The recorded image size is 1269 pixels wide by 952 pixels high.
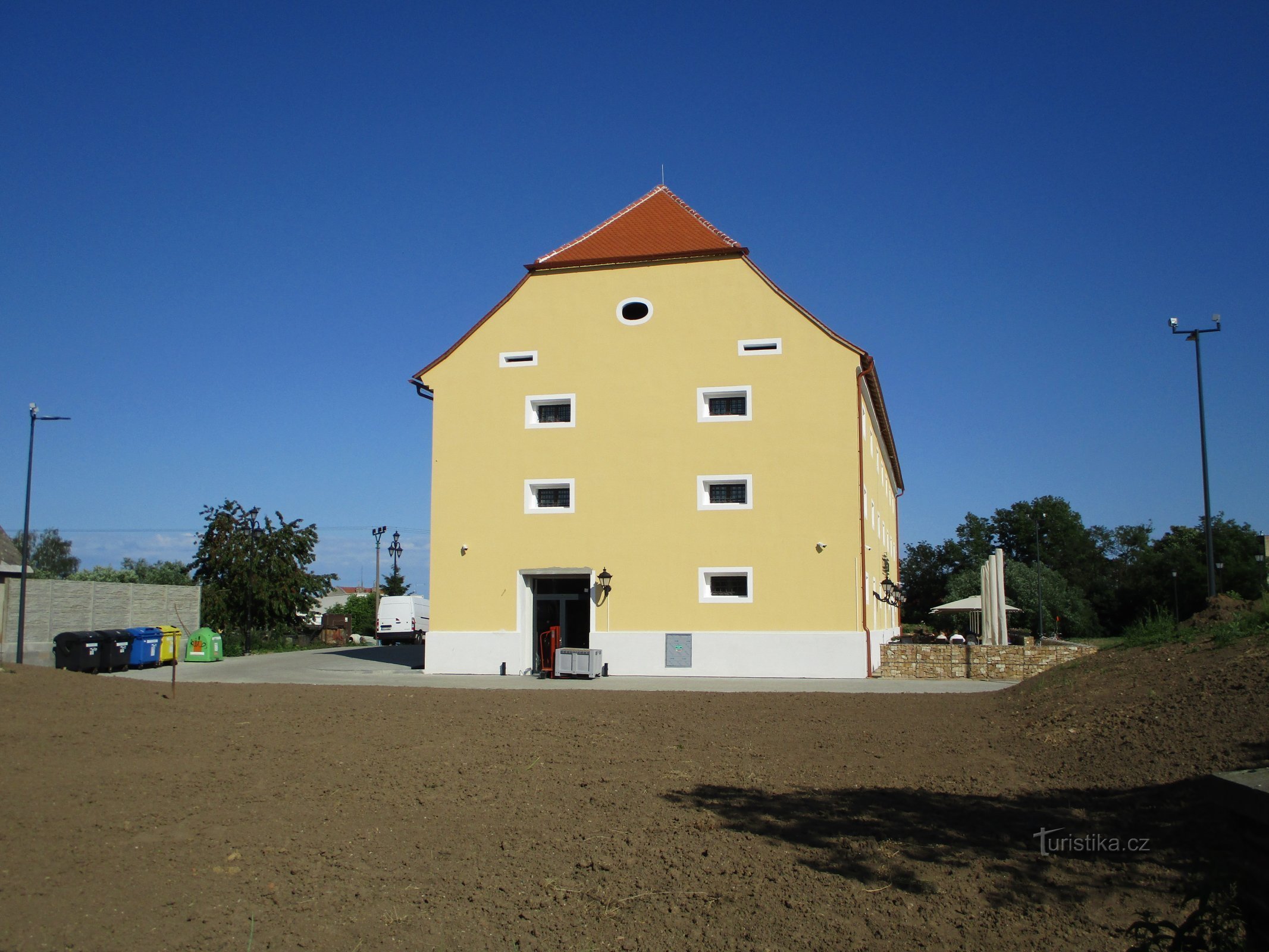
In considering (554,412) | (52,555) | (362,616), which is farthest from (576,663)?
(52,555)

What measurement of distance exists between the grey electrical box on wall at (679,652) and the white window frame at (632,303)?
28.5ft

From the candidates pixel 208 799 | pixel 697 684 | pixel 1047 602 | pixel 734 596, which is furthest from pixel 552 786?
pixel 1047 602

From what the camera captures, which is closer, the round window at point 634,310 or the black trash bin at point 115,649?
the black trash bin at point 115,649

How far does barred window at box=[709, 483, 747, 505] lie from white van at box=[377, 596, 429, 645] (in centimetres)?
2743

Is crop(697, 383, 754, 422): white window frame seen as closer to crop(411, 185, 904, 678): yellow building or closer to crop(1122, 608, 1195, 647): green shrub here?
crop(411, 185, 904, 678): yellow building

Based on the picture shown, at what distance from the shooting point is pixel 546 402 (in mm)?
27156

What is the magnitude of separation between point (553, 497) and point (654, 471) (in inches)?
122

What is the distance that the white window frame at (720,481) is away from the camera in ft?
82.3

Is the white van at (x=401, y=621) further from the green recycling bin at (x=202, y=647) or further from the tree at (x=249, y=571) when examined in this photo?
the green recycling bin at (x=202, y=647)

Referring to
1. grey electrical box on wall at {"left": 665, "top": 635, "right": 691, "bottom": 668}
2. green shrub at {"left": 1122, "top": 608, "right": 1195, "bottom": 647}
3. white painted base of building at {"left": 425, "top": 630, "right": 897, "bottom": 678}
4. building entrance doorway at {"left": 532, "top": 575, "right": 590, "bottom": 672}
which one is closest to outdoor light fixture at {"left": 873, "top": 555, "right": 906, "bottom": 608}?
→ white painted base of building at {"left": 425, "top": 630, "right": 897, "bottom": 678}

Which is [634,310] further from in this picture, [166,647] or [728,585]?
[166,647]

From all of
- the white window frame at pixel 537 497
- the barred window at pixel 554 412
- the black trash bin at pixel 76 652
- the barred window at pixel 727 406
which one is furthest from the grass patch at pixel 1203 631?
the black trash bin at pixel 76 652

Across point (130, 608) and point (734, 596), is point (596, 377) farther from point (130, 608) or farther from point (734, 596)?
point (130, 608)

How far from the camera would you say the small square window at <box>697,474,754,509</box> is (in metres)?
25.1
